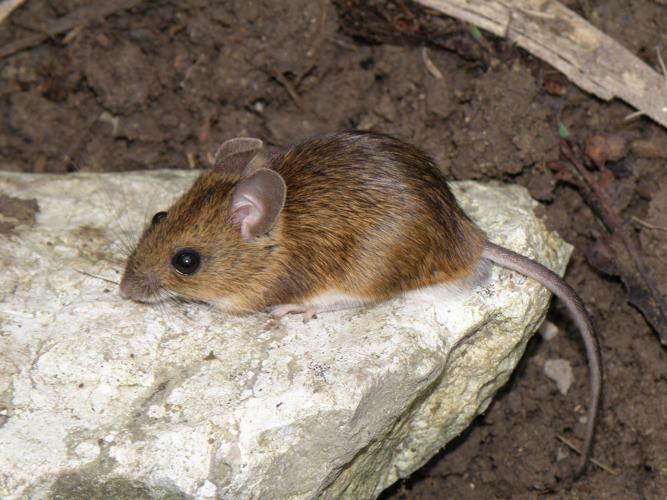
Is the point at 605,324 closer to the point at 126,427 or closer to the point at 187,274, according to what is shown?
the point at 187,274

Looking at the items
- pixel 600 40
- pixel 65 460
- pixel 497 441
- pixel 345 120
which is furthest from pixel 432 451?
pixel 600 40

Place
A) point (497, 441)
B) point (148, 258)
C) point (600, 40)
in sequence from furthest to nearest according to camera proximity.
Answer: point (600, 40) < point (497, 441) < point (148, 258)

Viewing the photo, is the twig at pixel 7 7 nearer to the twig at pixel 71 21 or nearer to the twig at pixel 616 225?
the twig at pixel 71 21

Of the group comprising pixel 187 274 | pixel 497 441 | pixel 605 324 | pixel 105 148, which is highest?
pixel 187 274

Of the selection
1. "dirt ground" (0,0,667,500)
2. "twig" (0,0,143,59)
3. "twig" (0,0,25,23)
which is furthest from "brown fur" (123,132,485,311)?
"twig" (0,0,25,23)

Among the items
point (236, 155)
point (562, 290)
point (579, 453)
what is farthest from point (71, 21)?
point (579, 453)

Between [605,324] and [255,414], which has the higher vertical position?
[255,414]

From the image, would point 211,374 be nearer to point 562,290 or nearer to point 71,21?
point 562,290

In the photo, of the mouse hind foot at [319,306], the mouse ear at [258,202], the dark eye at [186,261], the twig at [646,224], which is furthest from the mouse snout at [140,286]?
the twig at [646,224]
